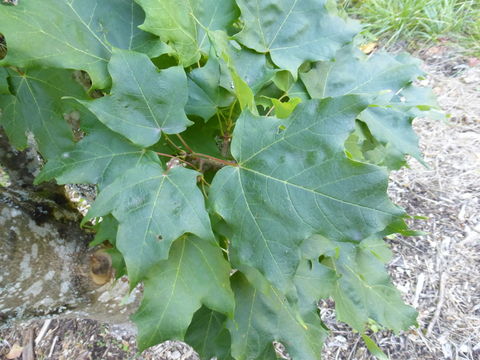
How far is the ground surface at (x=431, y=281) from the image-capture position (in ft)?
5.82

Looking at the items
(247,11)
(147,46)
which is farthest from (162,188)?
(247,11)

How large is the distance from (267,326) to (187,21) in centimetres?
72

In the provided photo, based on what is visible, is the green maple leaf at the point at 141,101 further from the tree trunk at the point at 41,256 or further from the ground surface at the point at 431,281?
the ground surface at the point at 431,281

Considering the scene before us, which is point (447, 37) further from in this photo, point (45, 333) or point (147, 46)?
point (45, 333)

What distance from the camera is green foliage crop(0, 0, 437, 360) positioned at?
0.73 metres

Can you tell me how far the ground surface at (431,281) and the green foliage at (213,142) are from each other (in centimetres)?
96

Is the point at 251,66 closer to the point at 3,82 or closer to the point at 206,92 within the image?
the point at 206,92

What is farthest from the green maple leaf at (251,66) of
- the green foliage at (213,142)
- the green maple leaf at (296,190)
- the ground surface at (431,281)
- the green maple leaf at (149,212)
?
the ground surface at (431,281)

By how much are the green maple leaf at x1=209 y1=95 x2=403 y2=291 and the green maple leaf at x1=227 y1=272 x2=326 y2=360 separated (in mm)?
269

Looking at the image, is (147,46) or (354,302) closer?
(147,46)

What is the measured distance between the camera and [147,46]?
2.83 ft

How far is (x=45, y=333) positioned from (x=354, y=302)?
1549mm

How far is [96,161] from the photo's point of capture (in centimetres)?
82

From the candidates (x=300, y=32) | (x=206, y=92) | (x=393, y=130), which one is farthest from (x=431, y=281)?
(x=206, y=92)
